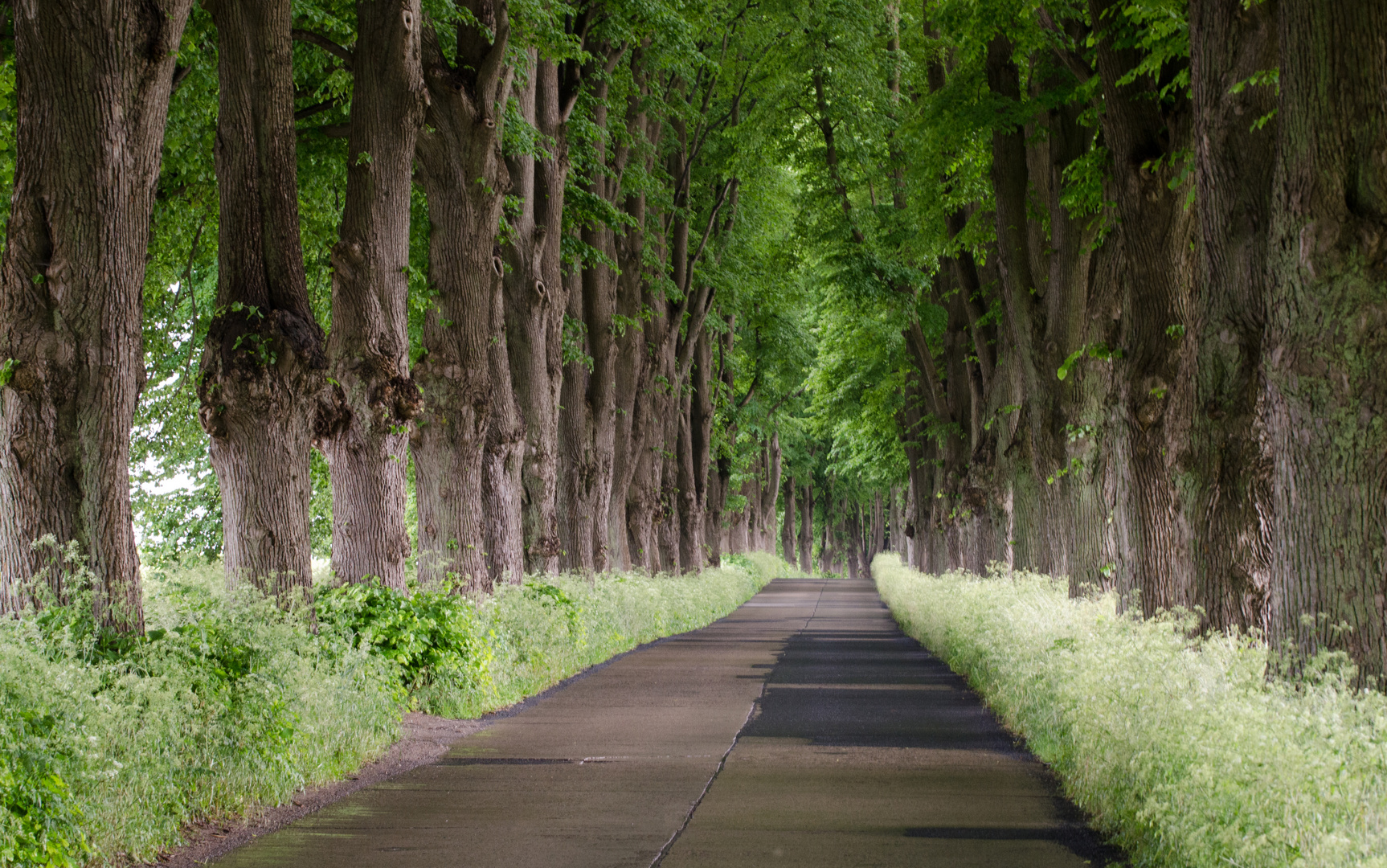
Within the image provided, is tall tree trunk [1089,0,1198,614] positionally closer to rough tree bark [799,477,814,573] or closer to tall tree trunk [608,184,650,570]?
tall tree trunk [608,184,650,570]

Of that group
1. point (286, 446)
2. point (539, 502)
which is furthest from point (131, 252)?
point (539, 502)

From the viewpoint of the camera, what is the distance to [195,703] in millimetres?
7352

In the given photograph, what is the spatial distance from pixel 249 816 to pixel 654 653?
1352 centimetres

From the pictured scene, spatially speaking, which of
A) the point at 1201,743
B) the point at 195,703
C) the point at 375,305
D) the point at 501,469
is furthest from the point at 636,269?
the point at 1201,743

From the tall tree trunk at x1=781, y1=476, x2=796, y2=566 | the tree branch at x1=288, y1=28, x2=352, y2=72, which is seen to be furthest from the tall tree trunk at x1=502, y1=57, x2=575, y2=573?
the tall tree trunk at x1=781, y1=476, x2=796, y2=566

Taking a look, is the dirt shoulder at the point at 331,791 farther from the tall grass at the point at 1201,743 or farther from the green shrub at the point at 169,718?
the tall grass at the point at 1201,743

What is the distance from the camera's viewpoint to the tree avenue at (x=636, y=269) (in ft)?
25.2

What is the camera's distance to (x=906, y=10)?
26484mm

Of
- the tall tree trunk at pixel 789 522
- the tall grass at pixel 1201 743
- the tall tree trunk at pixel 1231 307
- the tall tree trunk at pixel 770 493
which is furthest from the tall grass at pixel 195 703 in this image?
the tall tree trunk at pixel 789 522

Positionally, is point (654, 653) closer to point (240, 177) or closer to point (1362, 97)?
point (240, 177)

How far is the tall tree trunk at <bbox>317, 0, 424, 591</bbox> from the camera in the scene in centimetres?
1297

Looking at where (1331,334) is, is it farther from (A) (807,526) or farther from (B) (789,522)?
(A) (807,526)

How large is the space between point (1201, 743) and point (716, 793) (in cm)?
385

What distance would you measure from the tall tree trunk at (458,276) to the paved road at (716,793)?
8.85 feet
